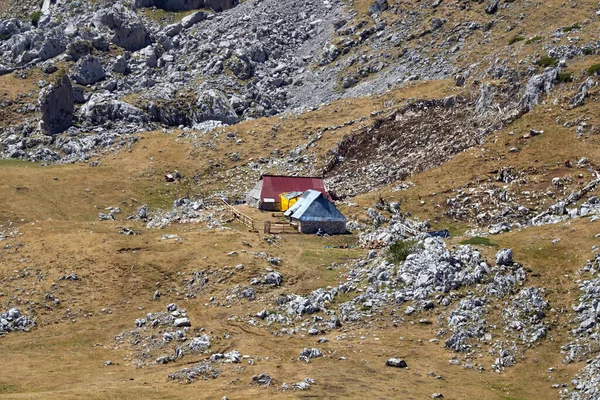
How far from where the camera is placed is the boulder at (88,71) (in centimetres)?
11288

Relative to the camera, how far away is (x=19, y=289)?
58.3 metres

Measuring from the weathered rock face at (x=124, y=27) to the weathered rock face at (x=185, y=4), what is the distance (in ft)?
41.9

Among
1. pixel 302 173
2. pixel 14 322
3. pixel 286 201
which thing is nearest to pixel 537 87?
pixel 302 173

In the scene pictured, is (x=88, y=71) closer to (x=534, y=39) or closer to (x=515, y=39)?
(x=515, y=39)

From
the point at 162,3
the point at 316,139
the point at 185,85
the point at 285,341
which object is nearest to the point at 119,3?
the point at 162,3

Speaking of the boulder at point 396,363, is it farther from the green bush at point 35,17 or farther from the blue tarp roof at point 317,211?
the green bush at point 35,17

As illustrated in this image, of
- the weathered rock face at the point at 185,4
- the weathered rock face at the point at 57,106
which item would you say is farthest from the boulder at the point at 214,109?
the weathered rock face at the point at 185,4

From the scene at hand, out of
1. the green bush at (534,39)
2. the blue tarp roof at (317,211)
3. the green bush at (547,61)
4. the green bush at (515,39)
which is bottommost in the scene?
the blue tarp roof at (317,211)

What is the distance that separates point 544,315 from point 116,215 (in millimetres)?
45469

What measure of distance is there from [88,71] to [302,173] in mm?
41416

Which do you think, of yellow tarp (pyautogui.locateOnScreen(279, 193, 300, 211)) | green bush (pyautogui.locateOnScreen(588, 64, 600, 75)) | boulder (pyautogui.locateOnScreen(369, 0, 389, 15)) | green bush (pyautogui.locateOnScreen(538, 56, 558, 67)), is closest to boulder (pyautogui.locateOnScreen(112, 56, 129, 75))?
boulder (pyautogui.locateOnScreen(369, 0, 389, 15))

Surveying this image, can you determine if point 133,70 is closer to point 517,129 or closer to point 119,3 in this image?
point 119,3

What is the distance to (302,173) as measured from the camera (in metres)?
86.8

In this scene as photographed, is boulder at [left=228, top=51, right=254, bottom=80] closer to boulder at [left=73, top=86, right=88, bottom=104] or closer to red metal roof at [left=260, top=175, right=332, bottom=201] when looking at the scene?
boulder at [left=73, top=86, right=88, bottom=104]
